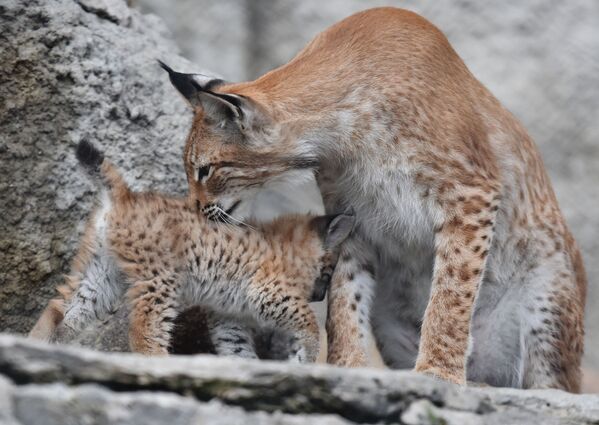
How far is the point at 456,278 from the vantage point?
5.75 metres

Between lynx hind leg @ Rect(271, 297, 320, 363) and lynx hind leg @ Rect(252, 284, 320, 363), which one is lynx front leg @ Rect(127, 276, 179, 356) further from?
lynx hind leg @ Rect(271, 297, 320, 363)

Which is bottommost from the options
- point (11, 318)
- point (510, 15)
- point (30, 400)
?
point (30, 400)

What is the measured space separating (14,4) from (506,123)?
2.75m

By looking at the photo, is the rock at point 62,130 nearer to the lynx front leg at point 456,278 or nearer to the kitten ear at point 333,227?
the kitten ear at point 333,227

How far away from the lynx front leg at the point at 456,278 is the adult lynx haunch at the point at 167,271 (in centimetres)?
65

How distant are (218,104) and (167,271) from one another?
850 mm

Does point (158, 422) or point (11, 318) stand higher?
point (11, 318)

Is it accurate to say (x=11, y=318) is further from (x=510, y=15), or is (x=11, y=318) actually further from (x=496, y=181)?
(x=510, y=15)

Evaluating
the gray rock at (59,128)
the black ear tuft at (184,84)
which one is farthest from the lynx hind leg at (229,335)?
the black ear tuft at (184,84)

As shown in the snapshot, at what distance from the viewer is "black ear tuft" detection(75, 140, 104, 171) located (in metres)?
5.75

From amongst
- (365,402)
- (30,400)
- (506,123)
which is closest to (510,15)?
(506,123)

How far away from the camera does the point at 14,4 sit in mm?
6273

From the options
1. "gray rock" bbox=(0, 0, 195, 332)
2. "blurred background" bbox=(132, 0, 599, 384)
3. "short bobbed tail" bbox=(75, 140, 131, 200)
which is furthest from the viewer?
"blurred background" bbox=(132, 0, 599, 384)

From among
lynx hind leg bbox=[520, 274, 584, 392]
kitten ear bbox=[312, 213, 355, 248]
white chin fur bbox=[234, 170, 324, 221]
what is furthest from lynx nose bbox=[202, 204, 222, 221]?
lynx hind leg bbox=[520, 274, 584, 392]
